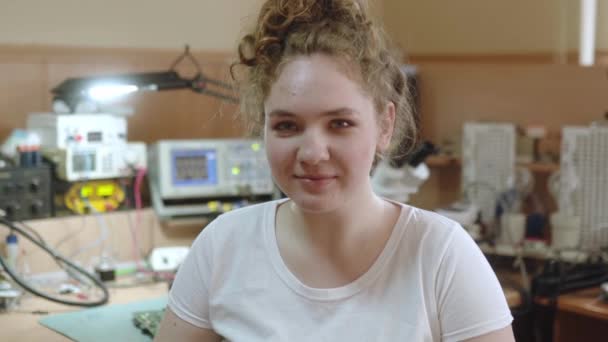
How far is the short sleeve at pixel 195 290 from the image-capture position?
4.89ft

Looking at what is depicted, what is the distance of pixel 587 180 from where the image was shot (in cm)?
267

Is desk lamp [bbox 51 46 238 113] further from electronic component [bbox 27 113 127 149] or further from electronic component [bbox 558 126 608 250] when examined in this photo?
electronic component [bbox 558 126 608 250]

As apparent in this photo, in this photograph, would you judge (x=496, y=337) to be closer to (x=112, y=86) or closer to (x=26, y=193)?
(x=112, y=86)

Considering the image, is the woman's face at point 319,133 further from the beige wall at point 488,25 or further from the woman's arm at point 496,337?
the beige wall at point 488,25

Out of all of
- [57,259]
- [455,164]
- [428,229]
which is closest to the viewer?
[428,229]

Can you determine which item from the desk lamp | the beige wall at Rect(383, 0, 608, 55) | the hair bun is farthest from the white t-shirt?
the beige wall at Rect(383, 0, 608, 55)

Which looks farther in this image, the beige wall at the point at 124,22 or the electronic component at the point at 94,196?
the beige wall at the point at 124,22

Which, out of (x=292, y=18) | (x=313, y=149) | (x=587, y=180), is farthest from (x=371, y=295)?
(x=587, y=180)

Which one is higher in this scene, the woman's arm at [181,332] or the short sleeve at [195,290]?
the short sleeve at [195,290]

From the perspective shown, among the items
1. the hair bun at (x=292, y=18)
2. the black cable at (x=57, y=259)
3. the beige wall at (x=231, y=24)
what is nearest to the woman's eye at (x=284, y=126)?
the hair bun at (x=292, y=18)

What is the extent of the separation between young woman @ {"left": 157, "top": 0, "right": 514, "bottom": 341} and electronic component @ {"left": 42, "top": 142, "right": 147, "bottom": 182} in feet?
3.68

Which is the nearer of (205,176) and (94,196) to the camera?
(94,196)

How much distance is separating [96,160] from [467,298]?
1.59 meters

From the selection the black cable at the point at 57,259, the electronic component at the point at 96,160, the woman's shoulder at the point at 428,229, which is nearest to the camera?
the woman's shoulder at the point at 428,229
